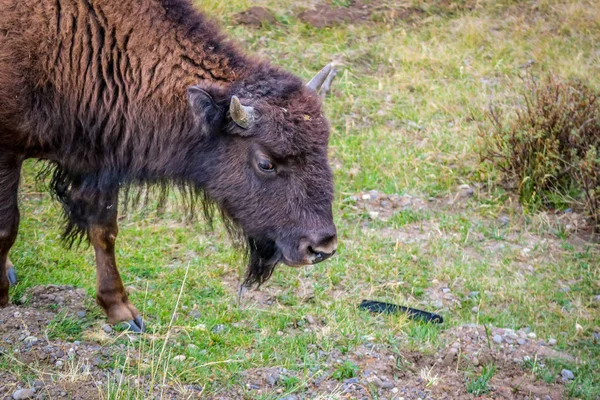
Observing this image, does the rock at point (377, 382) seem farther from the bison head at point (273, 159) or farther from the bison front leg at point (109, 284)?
the bison front leg at point (109, 284)

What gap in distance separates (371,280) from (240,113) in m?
2.37

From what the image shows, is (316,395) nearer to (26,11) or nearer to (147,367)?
(147,367)

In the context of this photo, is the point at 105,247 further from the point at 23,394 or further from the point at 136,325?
the point at 23,394

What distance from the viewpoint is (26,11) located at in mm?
4938

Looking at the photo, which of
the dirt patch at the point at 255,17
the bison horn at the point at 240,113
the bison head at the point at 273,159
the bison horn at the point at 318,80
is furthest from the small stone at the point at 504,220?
the dirt patch at the point at 255,17

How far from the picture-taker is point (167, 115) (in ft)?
16.4

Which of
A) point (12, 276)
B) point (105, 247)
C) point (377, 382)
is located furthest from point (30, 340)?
point (377, 382)

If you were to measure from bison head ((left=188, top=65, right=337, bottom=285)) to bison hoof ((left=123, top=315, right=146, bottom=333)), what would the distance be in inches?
46.2

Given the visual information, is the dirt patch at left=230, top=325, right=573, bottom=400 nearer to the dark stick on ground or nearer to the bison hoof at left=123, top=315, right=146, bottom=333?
the dark stick on ground

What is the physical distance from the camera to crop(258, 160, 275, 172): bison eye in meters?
4.85

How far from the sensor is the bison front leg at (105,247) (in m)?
5.52

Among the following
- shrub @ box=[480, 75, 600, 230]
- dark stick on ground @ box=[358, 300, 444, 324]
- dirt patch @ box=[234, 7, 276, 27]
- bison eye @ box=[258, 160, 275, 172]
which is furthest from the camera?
dirt patch @ box=[234, 7, 276, 27]

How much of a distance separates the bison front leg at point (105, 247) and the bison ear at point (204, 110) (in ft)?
3.42

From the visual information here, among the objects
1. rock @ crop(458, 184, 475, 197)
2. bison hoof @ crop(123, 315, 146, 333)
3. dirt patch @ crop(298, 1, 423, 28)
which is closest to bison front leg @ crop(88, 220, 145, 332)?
bison hoof @ crop(123, 315, 146, 333)
